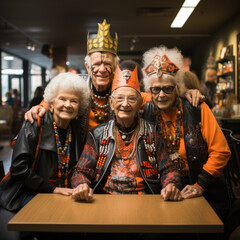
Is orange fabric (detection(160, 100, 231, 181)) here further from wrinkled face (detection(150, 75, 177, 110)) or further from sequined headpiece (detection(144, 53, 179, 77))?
sequined headpiece (detection(144, 53, 179, 77))

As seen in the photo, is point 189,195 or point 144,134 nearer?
point 189,195

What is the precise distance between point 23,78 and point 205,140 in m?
15.7

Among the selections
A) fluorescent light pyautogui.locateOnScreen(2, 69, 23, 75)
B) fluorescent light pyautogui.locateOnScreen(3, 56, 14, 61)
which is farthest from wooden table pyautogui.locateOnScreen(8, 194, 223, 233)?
fluorescent light pyautogui.locateOnScreen(2, 69, 23, 75)

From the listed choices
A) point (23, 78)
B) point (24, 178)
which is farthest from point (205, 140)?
point (23, 78)

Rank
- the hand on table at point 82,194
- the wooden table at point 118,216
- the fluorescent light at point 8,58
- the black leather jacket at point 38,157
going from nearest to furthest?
the wooden table at point 118,216
the hand on table at point 82,194
the black leather jacket at point 38,157
the fluorescent light at point 8,58

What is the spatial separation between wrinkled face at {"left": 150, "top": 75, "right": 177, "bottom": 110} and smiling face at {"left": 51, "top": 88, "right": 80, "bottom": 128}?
581mm

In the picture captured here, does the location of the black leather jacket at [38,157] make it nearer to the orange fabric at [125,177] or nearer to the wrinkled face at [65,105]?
the wrinkled face at [65,105]

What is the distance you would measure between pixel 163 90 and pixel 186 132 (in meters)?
0.35

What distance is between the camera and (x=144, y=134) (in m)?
2.05

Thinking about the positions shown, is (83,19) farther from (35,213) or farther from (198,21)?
(35,213)

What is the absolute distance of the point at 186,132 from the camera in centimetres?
219

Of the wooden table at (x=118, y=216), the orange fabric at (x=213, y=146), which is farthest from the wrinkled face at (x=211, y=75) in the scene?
the wooden table at (x=118, y=216)

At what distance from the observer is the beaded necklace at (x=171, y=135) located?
2191 millimetres

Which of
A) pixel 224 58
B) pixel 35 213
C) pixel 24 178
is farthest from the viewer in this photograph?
pixel 224 58
